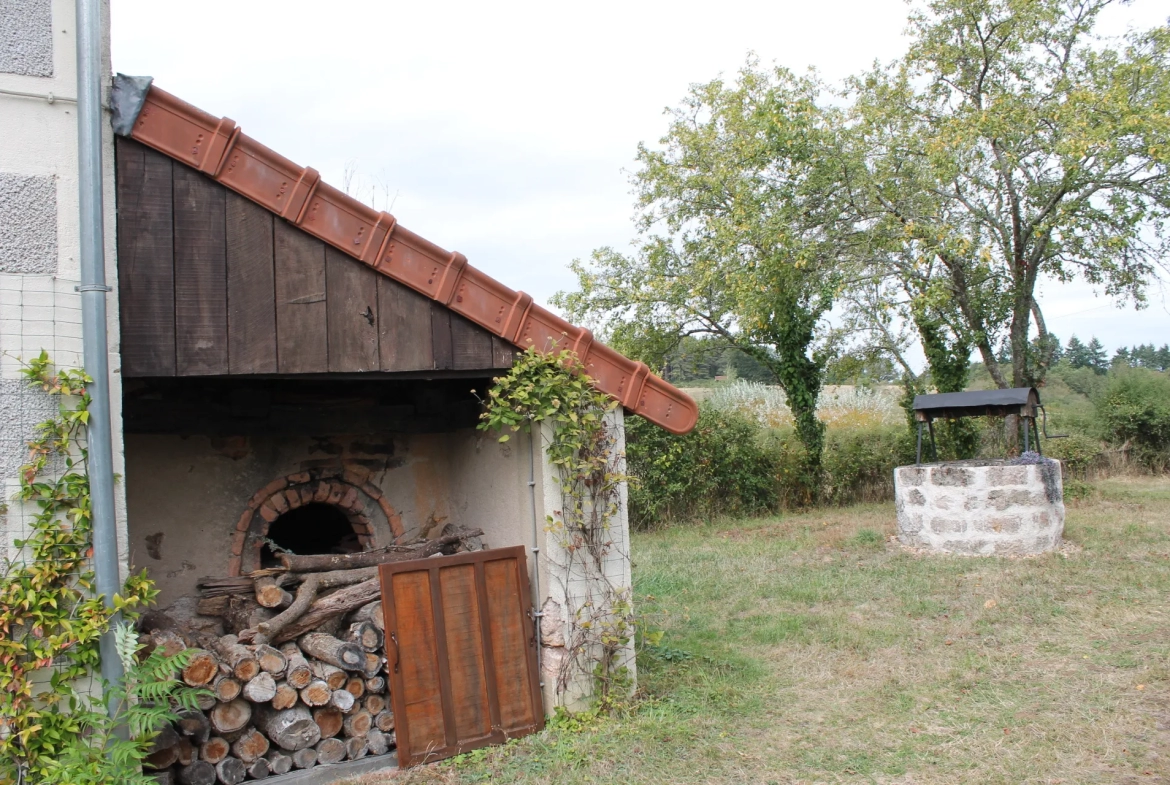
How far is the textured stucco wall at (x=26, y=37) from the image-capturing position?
3605mm

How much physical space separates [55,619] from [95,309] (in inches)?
53.3

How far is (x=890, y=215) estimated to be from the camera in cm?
1338

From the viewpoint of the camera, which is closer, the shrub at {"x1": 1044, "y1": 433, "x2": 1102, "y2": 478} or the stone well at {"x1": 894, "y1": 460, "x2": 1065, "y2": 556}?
the stone well at {"x1": 894, "y1": 460, "x2": 1065, "y2": 556}

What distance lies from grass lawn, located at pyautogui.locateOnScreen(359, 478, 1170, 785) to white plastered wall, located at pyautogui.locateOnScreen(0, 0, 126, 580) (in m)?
2.63

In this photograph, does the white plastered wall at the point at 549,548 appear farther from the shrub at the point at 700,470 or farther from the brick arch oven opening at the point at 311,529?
the shrub at the point at 700,470

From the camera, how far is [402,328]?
466cm

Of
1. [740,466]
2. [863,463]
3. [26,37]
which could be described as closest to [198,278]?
[26,37]

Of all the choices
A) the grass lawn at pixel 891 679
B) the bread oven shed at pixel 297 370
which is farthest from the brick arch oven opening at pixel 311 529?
the grass lawn at pixel 891 679

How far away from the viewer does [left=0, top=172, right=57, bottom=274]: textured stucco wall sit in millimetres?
3602

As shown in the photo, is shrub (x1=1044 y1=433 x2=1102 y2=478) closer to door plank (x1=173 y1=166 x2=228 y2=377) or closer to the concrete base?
the concrete base

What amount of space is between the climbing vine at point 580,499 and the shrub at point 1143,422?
17085 mm

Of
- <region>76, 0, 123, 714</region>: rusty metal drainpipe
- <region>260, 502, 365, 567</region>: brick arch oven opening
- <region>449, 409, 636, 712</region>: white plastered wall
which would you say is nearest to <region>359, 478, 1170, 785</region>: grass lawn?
<region>449, 409, 636, 712</region>: white plastered wall

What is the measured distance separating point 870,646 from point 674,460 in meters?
7.92

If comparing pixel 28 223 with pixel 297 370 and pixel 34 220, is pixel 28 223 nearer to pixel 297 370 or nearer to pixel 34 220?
pixel 34 220
